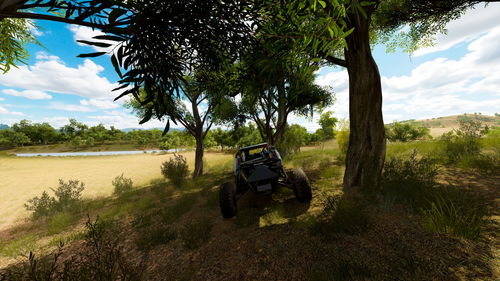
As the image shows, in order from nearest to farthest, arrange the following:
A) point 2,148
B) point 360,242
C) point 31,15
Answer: point 31,15 → point 360,242 → point 2,148

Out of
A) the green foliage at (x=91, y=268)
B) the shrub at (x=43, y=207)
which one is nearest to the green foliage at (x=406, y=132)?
the green foliage at (x=91, y=268)

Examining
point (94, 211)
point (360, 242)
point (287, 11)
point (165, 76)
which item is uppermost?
point (287, 11)

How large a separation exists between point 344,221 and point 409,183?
256 cm

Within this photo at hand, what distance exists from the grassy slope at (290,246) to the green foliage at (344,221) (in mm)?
108

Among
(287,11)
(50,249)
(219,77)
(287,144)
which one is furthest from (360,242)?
(287,144)

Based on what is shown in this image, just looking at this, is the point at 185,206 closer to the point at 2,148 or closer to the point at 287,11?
the point at 287,11

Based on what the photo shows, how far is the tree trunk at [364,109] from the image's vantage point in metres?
4.71

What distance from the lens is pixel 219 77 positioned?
464 cm

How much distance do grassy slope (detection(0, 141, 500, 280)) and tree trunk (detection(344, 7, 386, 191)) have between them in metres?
0.97

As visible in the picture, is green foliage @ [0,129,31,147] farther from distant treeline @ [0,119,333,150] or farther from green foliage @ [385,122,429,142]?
green foliage @ [385,122,429,142]

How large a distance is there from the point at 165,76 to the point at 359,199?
4728 millimetres

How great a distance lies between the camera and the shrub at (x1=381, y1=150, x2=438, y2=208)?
3822mm

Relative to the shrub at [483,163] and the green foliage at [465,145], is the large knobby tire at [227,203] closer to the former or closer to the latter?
the shrub at [483,163]

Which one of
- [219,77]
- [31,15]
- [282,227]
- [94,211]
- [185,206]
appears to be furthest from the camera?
[94,211]
